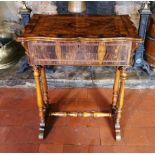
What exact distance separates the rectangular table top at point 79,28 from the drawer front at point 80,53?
0.04 m

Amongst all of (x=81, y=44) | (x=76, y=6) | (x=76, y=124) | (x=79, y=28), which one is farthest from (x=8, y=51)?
(x=81, y=44)

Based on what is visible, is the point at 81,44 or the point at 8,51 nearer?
the point at 81,44

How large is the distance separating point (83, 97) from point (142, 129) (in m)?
0.62

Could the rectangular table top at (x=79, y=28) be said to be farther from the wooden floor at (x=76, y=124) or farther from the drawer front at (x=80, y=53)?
the wooden floor at (x=76, y=124)

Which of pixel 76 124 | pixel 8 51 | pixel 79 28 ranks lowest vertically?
pixel 76 124

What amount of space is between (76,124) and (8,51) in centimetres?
116

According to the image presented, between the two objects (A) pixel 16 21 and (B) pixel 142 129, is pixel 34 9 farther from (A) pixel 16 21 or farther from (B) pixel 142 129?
(B) pixel 142 129

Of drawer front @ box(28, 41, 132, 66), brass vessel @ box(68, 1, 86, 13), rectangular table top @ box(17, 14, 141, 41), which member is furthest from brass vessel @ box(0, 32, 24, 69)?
drawer front @ box(28, 41, 132, 66)

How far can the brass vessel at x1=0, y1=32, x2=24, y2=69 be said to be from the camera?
7.66 feet

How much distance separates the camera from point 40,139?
1.61m

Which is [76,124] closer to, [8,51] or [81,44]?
[81,44]

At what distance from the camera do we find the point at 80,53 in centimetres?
123

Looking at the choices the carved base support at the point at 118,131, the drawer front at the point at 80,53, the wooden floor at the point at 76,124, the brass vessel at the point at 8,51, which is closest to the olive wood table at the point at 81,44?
the drawer front at the point at 80,53

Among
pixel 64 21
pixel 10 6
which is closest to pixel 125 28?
pixel 64 21
